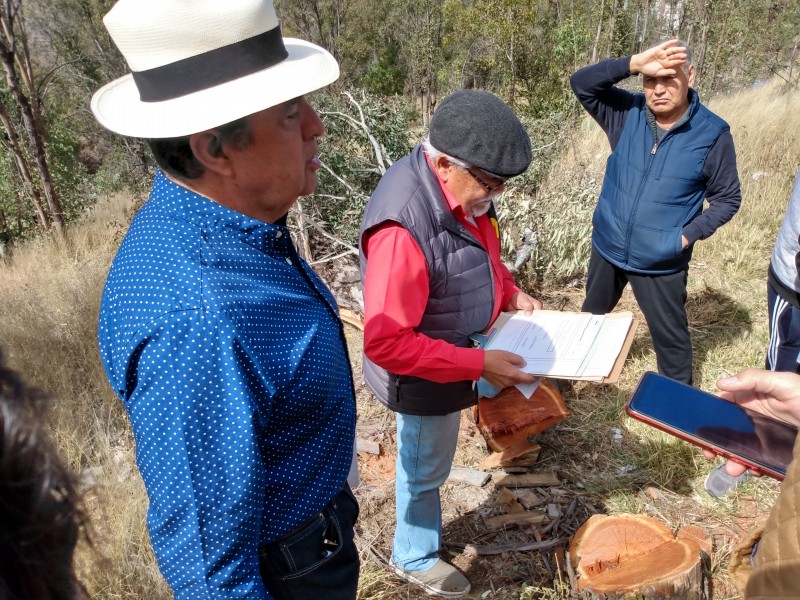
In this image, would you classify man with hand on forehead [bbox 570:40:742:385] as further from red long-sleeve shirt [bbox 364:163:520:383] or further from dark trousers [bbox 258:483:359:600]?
dark trousers [bbox 258:483:359:600]

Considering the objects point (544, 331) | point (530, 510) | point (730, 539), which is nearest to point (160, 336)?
point (544, 331)

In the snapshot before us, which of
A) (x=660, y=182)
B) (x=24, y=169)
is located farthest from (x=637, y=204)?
(x=24, y=169)

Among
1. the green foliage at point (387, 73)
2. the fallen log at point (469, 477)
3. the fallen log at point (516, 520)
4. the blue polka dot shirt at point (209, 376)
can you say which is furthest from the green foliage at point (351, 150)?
the green foliage at point (387, 73)

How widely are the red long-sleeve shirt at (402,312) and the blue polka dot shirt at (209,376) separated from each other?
0.56 metres

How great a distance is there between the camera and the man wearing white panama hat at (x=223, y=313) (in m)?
1.05

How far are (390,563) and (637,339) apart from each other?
8.92 ft

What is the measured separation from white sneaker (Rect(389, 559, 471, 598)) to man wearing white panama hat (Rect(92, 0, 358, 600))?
4.10 ft

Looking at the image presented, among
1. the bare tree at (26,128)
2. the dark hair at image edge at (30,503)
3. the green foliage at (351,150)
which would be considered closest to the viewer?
the dark hair at image edge at (30,503)

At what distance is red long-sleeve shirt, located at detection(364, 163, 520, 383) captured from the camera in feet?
6.04

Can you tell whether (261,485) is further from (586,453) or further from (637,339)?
(637,339)

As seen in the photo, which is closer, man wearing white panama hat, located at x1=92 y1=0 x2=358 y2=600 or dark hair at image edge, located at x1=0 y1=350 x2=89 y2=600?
dark hair at image edge, located at x1=0 y1=350 x2=89 y2=600

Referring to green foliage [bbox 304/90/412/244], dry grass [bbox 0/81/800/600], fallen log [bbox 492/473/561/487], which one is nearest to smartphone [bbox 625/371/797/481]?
dry grass [bbox 0/81/800/600]

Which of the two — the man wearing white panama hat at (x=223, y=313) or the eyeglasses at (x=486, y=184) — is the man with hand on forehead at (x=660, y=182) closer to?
the eyeglasses at (x=486, y=184)

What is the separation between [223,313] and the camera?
1064mm
